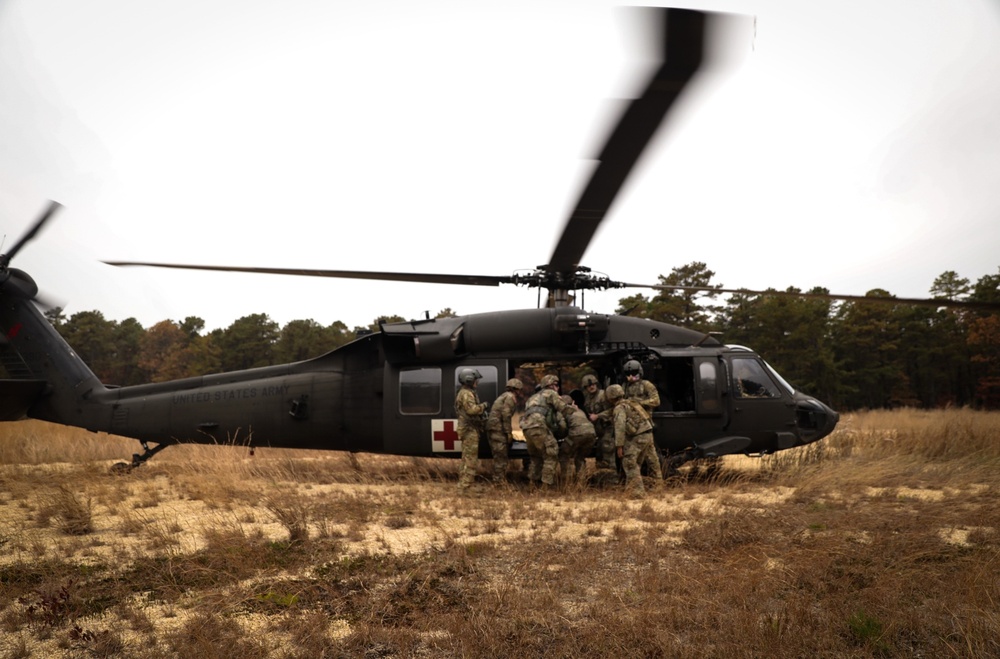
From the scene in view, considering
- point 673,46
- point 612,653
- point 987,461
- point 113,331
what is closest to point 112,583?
point 612,653

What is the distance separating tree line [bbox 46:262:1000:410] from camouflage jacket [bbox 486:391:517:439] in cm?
1874

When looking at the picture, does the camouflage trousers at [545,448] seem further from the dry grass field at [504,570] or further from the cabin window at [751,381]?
the cabin window at [751,381]

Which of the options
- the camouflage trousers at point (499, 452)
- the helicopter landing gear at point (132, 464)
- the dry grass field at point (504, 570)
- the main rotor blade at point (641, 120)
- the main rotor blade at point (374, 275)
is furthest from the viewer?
the helicopter landing gear at point (132, 464)

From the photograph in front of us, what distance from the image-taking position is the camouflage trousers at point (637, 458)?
29.2 ft

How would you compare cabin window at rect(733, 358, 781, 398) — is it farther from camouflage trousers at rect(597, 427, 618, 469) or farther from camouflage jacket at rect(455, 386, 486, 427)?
camouflage jacket at rect(455, 386, 486, 427)

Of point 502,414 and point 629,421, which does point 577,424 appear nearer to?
point 629,421

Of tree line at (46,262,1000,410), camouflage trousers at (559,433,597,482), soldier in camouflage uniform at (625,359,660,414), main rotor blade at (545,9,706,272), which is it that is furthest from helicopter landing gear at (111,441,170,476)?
tree line at (46,262,1000,410)

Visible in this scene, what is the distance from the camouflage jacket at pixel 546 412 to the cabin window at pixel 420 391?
4.69 ft

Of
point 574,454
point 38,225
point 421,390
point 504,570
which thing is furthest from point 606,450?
point 38,225

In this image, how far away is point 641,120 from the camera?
419 cm

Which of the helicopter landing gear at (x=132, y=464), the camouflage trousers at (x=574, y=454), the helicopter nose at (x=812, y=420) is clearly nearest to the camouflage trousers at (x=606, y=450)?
the camouflage trousers at (x=574, y=454)

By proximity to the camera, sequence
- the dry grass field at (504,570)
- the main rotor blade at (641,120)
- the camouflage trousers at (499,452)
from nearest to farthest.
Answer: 1. the main rotor blade at (641,120)
2. the dry grass field at (504,570)
3. the camouflage trousers at (499,452)

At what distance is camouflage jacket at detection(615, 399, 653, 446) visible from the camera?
903cm

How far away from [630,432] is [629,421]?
0.49ft
